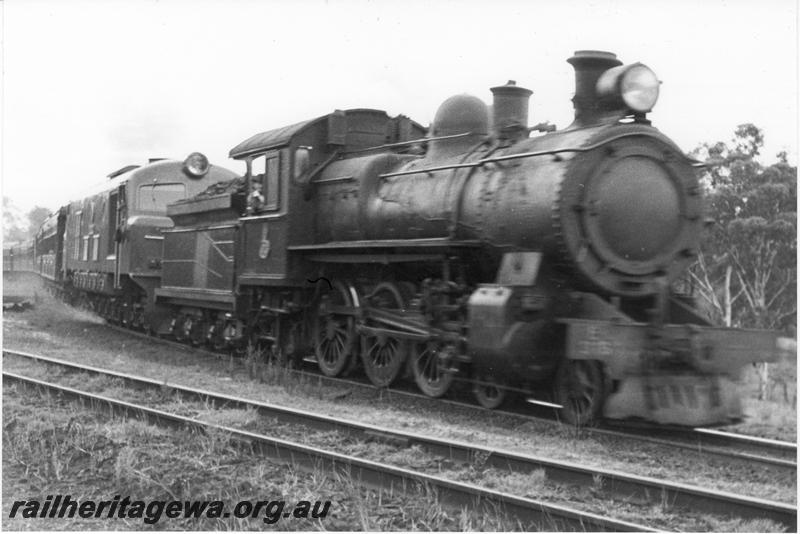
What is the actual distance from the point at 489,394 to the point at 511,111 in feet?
9.64

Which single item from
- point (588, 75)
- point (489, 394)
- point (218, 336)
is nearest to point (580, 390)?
point (489, 394)

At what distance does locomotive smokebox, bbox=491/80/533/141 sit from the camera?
8.91 m

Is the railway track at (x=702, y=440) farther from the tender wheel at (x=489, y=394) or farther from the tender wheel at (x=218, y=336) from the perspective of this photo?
the tender wheel at (x=218, y=336)

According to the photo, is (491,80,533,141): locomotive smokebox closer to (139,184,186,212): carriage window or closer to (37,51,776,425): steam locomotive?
(37,51,776,425): steam locomotive

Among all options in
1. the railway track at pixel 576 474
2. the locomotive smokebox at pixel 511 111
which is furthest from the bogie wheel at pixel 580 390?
the locomotive smokebox at pixel 511 111

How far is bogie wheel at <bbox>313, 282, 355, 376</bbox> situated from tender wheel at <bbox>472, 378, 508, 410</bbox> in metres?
Answer: 2.08

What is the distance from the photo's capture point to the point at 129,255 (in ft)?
52.4

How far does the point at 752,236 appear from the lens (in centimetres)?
1697

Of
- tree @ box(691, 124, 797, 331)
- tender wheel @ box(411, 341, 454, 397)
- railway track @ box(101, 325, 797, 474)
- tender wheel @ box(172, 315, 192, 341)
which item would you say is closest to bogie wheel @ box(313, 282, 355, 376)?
tender wheel @ box(411, 341, 454, 397)

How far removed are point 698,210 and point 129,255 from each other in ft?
36.1

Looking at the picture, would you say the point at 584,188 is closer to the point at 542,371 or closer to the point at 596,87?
the point at 596,87

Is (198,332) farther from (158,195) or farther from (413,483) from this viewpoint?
(413,483)

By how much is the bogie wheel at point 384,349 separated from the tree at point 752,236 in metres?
9.63

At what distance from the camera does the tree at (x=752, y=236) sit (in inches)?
659
